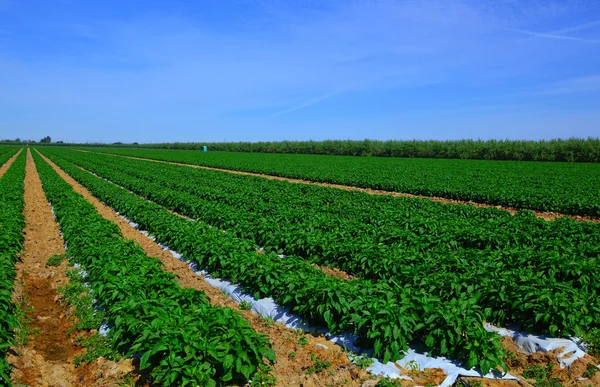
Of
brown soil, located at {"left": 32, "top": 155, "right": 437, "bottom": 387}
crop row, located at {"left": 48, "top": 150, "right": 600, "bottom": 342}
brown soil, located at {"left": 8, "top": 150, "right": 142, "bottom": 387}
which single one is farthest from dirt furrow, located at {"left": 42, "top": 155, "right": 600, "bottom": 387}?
brown soil, located at {"left": 8, "top": 150, "right": 142, "bottom": 387}

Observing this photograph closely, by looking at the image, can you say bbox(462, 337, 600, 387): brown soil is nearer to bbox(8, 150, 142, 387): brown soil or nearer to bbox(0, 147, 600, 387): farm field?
bbox(0, 147, 600, 387): farm field

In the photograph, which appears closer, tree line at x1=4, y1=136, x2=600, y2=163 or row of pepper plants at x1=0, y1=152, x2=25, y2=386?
row of pepper plants at x1=0, y1=152, x2=25, y2=386

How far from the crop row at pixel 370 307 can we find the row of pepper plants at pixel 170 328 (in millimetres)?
1148

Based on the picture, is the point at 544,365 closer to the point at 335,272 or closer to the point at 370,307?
the point at 370,307

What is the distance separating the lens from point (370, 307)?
5.43 m

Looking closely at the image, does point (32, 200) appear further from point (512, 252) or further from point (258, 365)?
point (512, 252)

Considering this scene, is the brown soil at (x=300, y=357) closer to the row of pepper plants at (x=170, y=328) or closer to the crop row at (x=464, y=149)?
the row of pepper plants at (x=170, y=328)

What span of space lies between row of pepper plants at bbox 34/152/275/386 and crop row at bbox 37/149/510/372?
1148 mm

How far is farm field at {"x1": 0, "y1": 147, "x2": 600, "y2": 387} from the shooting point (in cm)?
482

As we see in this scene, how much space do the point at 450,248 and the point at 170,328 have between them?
6663mm

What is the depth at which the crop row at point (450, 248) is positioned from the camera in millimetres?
5973

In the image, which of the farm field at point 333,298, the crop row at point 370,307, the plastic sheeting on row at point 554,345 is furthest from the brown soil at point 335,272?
the plastic sheeting on row at point 554,345

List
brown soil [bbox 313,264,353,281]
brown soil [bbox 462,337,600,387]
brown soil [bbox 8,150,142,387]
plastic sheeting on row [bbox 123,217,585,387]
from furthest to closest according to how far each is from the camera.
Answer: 1. brown soil [bbox 313,264,353,281]
2. brown soil [bbox 8,150,142,387]
3. plastic sheeting on row [bbox 123,217,585,387]
4. brown soil [bbox 462,337,600,387]

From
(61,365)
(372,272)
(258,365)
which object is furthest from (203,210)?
(258,365)
